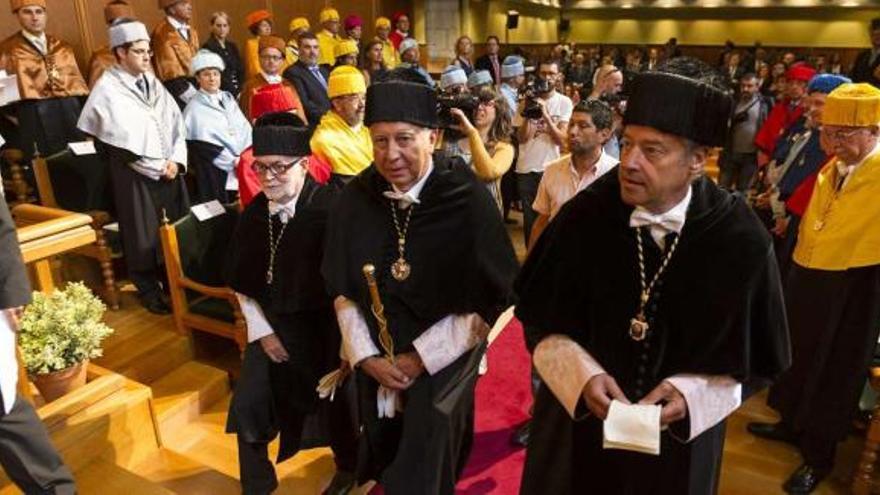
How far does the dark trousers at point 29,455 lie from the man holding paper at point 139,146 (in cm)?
182

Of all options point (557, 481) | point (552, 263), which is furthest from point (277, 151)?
point (557, 481)

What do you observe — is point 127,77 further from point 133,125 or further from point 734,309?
point 734,309

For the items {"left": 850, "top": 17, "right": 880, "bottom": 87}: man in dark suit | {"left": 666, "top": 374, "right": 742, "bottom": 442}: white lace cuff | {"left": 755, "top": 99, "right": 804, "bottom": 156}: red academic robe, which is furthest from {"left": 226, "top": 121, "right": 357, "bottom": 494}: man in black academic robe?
{"left": 850, "top": 17, "right": 880, "bottom": 87}: man in dark suit

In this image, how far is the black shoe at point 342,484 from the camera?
2.78 metres

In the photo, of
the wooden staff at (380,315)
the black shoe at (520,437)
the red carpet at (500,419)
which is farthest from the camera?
the black shoe at (520,437)

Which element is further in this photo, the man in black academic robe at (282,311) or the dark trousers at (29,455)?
the man in black academic robe at (282,311)

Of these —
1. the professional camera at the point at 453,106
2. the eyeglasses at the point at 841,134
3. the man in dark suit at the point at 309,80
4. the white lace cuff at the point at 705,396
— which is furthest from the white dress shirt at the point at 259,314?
the man in dark suit at the point at 309,80

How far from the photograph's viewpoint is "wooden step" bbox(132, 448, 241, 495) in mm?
2875

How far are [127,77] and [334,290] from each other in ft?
8.77

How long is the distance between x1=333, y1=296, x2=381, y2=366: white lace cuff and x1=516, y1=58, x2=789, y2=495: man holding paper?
24.6 inches

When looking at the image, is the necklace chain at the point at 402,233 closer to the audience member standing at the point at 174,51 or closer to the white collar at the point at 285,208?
the white collar at the point at 285,208

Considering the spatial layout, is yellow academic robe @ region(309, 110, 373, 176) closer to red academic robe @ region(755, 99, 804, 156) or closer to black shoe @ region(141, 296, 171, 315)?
black shoe @ region(141, 296, 171, 315)

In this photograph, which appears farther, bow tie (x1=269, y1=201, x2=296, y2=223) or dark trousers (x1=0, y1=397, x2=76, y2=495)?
bow tie (x1=269, y1=201, x2=296, y2=223)

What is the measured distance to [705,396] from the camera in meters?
1.62
